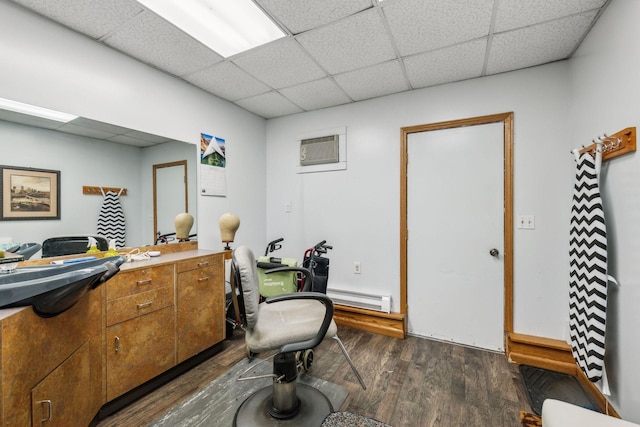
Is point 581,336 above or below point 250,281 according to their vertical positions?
below

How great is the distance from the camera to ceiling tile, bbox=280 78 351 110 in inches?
102

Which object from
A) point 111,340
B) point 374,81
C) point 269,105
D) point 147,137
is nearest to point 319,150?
point 269,105

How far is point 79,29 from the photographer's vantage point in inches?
68.7

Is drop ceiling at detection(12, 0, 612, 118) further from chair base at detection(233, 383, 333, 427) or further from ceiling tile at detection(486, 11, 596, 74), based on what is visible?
chair base at detection(233, 383, 333, 427)

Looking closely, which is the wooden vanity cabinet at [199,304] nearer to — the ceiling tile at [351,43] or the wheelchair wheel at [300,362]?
the wheelchair wheel at [300,362]

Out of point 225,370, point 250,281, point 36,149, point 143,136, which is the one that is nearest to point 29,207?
point 36,149

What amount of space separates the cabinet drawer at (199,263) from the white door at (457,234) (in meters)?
1.88

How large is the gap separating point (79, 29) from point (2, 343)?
76.6 inches

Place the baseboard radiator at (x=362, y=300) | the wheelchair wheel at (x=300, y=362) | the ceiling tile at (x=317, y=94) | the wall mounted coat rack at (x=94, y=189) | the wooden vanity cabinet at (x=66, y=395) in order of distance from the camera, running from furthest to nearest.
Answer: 1. the baseboard radiator at (x=362, y=300)
2. the ceiling tile at (x=317, y=94)
3. the wheelchair wheel at (x=300, y=362)
4. the wall mounted coat rack at (x=94, y=189)
5. the wooden vanity cabinet at (x=66, y=395)

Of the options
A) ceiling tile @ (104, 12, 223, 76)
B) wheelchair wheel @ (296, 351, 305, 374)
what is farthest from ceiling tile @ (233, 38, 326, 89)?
wheelchair wheel @ (296, 351, 305, 374)

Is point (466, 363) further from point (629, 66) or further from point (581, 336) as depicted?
point (629, 66)

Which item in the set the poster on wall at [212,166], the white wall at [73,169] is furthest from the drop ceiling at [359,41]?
the white wall at [73,169]

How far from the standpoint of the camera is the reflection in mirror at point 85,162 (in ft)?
5.25

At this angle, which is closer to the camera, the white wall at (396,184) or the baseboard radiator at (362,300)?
the white wall at (396,184)
